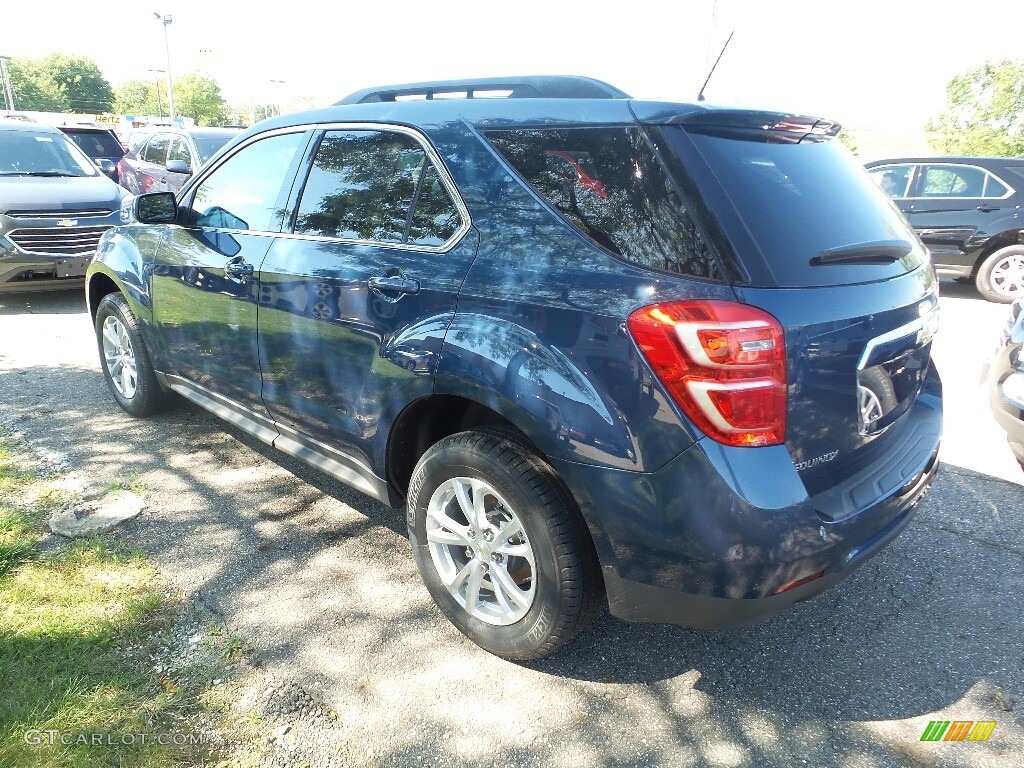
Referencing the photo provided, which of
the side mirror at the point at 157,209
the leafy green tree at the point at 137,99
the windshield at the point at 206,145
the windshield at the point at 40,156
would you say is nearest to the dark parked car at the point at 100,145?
the windshield at the point at 206,145

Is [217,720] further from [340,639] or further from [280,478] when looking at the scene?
[280,478]

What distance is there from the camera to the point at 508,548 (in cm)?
235

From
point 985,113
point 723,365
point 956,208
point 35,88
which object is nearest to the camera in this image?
point 723,365

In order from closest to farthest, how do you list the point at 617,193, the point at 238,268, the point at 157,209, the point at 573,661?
the point at 617,193 → the point at 573,661 → the point at 238,268 → the point at 157,209

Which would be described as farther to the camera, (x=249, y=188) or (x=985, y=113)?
(x=985, y=113)

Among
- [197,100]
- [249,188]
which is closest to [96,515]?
[249,188]

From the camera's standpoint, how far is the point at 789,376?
1906mm

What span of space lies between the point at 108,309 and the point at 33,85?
105264 millimetres

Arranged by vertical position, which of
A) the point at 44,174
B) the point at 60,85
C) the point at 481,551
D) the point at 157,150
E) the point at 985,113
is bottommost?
the point at 481,551

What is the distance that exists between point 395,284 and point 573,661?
1.46 m

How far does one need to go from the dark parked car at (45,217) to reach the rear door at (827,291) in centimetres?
635

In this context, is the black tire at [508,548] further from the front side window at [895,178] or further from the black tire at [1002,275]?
the front side window at [895,178]

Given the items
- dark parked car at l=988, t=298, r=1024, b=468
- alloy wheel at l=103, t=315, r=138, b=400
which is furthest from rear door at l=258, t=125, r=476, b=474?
dark parked car at l=988, t=298, r=1024, b=468

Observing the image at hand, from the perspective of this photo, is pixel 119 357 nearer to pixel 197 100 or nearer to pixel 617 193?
pixel 617 193
